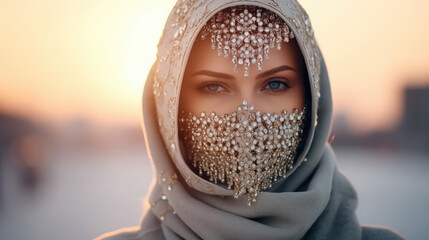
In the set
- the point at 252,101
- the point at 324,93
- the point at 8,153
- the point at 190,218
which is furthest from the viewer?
the point at 8,153

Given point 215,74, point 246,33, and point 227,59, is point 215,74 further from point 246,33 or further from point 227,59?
point 246,33

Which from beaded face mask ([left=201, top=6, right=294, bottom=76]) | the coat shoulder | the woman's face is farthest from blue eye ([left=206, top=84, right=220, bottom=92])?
the coat shoulder

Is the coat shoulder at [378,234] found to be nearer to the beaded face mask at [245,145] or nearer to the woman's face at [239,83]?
the beaded face mask at [245,145]

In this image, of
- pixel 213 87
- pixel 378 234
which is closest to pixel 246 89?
pixel 213 87

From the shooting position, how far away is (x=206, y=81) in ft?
5.32

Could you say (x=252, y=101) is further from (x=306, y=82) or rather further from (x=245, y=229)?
(x=245, y=229)

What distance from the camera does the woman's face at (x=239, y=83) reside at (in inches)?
61.8

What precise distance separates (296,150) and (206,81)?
0.46m

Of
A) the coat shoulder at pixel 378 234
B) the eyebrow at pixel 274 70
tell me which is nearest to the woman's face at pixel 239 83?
the eyebrow at pixel 274 70

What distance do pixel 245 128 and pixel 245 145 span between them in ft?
0.21

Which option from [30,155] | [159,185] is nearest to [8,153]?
[30,155]

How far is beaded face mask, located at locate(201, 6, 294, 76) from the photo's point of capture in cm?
156

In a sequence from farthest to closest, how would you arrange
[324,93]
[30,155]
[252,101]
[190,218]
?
1. [30,155]
2. [324,93]
3. [190,218]
4. [252,101]

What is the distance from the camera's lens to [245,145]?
156cm
